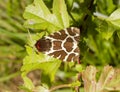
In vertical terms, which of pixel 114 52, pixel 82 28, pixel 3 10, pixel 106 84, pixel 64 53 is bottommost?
pixel 106 84

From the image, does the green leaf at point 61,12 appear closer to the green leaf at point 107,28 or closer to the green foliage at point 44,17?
the green foliage at point 44,17

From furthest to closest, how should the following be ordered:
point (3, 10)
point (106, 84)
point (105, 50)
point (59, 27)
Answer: point (3, 10)
point (105, 50)
point (59, 27)
point (106, 84)

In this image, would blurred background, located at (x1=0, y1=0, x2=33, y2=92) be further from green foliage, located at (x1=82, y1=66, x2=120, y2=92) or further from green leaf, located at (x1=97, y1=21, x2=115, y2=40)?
green foliage, located at (x1=82, y1=66, x2=120, y2=92)

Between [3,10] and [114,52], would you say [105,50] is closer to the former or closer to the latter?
[114,52]

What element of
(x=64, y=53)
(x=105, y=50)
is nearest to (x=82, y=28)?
(x=64, y=53)

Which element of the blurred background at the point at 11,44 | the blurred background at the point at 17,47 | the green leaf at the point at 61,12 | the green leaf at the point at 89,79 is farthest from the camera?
the blurred background at the point at 11,44

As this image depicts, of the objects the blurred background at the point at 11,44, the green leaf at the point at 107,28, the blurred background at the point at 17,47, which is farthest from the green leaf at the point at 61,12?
the blurred background at the point at 11,44
